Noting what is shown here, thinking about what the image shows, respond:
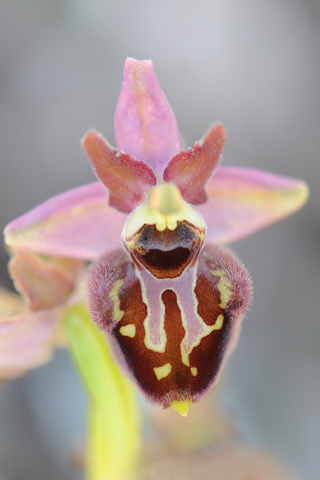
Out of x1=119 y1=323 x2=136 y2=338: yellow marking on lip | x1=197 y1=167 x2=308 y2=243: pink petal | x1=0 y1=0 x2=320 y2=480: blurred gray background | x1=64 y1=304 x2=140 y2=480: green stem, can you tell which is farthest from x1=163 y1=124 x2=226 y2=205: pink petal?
x1=0 y1=0 x2=320 y2=480: blurred gray background

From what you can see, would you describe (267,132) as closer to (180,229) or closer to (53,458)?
(53,458)

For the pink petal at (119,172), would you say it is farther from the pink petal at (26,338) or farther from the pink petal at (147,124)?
the pink petal at (26,338)

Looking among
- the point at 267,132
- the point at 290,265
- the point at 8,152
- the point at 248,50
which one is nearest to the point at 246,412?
the point at 290,265

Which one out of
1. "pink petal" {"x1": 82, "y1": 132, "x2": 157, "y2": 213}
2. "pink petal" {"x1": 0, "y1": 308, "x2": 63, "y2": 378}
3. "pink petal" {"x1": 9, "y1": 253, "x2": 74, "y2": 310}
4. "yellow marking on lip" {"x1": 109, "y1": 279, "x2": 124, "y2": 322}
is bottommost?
"pink petal" {"x1": 0, "y1": 308, "x2": 63, "y2": 378}

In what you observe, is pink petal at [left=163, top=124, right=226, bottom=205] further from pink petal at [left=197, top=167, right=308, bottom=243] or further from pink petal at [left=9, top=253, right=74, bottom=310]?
pink petal at [left=9, top=253, right=74, bottom=310]

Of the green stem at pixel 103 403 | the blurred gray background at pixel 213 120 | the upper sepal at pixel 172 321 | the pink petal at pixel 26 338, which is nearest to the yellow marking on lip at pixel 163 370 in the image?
the upper sepal at pixel 172 321
